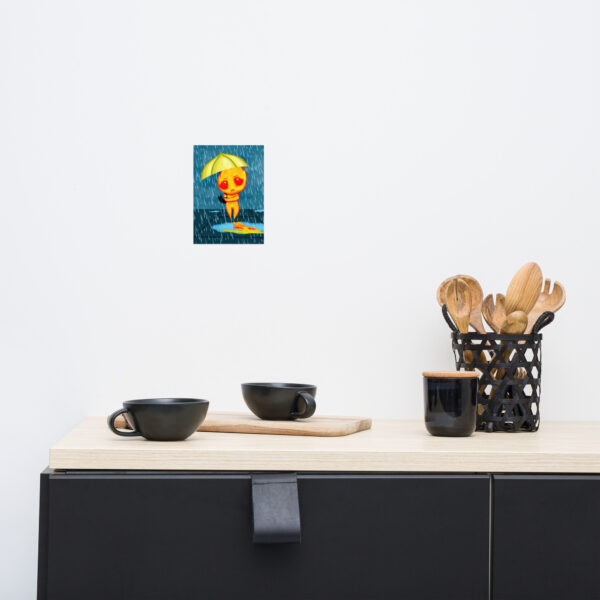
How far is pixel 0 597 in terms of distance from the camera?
1425 millimetres

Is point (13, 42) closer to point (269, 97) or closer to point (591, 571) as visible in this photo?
point (269, 97)

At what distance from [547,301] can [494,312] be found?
0.11 m

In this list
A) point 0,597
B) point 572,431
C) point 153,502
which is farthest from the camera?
point 0,597

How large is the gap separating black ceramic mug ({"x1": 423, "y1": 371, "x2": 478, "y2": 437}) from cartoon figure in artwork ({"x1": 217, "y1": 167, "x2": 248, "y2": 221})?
0.54 metres

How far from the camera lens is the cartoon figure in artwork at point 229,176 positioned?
146 cm

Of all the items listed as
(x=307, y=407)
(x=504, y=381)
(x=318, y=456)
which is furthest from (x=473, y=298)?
(x=318, y=456)

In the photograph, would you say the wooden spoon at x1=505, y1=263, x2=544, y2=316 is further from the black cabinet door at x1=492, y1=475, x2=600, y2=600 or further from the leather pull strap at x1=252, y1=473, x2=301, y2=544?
the leather pull strap at x1=252, y1=473, x2=301, y2=544

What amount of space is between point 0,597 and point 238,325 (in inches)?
28.0

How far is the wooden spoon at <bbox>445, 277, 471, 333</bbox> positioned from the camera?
1293 mm

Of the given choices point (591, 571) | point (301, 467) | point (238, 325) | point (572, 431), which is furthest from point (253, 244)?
point (591, 571)

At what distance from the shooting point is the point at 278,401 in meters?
1.20

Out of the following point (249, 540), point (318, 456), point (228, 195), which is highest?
point (228, 195)

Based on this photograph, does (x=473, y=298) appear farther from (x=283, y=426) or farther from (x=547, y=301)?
(x=283, y=426)

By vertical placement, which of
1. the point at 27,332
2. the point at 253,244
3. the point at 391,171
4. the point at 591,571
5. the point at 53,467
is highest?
the point at 391,171
